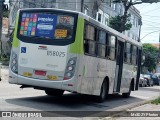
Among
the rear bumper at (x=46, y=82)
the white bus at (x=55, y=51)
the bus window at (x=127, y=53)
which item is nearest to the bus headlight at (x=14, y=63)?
the white bus at (x=55, y=51)

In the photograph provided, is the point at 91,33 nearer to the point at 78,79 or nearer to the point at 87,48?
the point at 87,48

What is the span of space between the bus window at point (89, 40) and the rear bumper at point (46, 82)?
134cm

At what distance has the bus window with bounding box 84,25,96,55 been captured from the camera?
12.6 metres

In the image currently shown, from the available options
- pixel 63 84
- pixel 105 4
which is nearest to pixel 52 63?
pixel 63 84

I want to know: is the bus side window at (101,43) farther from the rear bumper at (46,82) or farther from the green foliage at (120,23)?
the green foliage at (120,23)

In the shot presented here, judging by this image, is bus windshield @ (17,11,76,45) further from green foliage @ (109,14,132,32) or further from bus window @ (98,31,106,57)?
green foliage @ (109,14,132,32)

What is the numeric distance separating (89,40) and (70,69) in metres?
1.45

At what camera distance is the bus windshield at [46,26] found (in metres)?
12.3

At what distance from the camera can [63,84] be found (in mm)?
12008

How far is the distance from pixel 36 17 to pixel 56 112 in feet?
11.5

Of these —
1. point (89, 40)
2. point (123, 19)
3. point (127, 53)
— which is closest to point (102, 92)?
point (89, 40)

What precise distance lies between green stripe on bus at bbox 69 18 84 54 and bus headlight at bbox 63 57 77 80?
275 mm

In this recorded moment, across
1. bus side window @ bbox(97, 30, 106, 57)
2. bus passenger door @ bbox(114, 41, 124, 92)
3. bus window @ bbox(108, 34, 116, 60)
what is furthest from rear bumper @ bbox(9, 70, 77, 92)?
bus passenger door @ bbox(114, 41, 124, 92)

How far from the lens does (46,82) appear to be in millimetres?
12188
